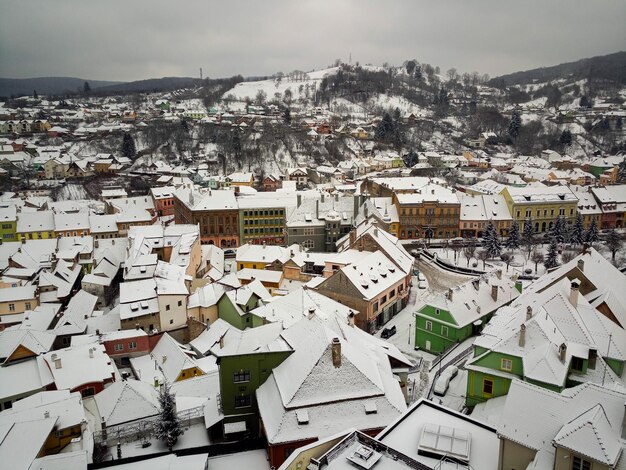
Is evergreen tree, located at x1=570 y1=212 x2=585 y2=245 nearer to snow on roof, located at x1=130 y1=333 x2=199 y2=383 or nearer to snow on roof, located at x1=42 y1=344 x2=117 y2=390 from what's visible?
snow on roof, located at x1=130 y1=333 x2=199 y2=383

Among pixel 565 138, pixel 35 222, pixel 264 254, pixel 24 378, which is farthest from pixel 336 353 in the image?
pixel 565 138

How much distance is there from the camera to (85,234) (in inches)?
2445

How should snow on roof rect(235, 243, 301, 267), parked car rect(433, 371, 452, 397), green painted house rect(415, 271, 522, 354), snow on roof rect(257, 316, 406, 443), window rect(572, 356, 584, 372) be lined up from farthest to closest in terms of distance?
snow on roof rect(235, 243, 301, 267) < green painted house rect(415, 271, 522, 354) < parked car rect(433, 371, 452, 397) < window rect(572, 356, 584, 372) < snow on roof rect(257, 316, 406, 443)

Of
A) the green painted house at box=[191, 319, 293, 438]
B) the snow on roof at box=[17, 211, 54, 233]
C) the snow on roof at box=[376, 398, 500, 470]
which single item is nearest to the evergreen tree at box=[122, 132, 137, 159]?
the snow on roof at box=[17, 211, 54, 233]

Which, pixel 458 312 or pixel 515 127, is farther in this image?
pixel 515 127

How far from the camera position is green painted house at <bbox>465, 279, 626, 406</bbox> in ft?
65.7

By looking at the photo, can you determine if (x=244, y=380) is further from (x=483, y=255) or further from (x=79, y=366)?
(x=483, y=255)

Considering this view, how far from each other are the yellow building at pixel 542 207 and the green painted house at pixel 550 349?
37.9 m

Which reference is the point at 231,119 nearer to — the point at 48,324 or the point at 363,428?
the point at 48,324

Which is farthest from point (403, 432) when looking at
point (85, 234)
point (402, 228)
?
point (85, 234)

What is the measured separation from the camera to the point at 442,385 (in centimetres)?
2492

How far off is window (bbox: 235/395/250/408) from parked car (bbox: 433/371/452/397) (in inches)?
411

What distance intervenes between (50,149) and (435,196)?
263ft

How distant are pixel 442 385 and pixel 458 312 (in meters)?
7.17
